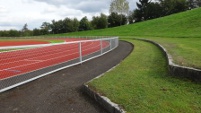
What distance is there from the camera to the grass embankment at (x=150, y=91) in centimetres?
453

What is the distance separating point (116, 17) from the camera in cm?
7962

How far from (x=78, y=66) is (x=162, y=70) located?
428 centimetres

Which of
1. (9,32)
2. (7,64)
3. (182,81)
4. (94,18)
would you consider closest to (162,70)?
(182,81)

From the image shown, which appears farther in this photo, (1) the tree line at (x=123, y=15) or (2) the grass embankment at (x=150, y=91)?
(1) the tree line at (x=123, y=15)

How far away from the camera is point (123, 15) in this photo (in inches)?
3191

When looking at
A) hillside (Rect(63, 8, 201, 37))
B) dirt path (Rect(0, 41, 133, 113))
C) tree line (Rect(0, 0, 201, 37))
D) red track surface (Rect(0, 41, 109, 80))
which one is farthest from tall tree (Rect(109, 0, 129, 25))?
dirt path (Rect(0, 41, 133, 113))

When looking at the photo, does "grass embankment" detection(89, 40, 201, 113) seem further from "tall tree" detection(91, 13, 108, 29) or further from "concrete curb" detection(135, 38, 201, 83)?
"tall tree" detection(91, 13, 108, 29)

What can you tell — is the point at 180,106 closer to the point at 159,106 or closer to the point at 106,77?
the point at 159,106

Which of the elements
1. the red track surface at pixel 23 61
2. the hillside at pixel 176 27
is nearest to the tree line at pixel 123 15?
the hillside at pixel 176 27

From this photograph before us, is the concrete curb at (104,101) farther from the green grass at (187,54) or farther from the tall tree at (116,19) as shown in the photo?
the tall tree at (116,19)

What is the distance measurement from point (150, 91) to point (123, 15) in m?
77.6

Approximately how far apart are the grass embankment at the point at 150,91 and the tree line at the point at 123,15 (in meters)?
73.9

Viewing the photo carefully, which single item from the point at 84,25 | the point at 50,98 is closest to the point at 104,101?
the point at 50,98

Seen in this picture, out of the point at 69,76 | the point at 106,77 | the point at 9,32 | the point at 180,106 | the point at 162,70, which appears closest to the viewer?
the point at 180,106
